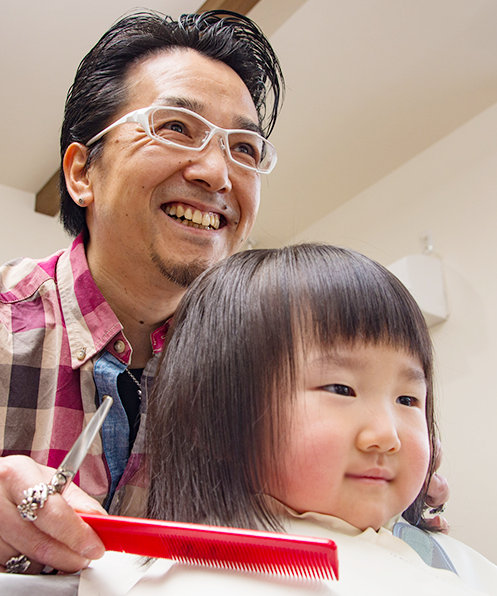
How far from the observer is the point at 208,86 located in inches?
42.0

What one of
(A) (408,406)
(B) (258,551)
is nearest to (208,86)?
(A) (408,406)

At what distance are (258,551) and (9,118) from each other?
8.67 ft

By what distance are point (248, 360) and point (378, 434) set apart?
152 millimetres

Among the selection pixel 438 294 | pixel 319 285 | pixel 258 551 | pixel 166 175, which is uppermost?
pixel 438 294

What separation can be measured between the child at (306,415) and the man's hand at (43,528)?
68 mm

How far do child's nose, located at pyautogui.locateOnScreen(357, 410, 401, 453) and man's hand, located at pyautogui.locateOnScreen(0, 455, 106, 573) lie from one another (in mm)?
255

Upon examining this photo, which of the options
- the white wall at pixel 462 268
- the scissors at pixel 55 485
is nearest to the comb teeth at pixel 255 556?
the scissors at pixel 55 485

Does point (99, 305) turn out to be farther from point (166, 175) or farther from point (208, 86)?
point (208, 86)

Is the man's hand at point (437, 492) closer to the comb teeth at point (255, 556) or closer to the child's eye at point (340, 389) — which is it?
the child's eye at point (340, 389)

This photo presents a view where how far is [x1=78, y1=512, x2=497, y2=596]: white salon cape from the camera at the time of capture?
41 centimetres

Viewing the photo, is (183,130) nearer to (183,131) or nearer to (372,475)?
(183,131)

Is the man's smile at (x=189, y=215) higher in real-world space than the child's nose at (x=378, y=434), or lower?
higher

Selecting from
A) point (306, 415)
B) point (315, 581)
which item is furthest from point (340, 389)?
point (315, 581)

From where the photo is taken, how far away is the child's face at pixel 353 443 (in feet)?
1.71
